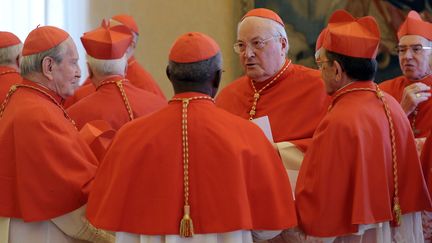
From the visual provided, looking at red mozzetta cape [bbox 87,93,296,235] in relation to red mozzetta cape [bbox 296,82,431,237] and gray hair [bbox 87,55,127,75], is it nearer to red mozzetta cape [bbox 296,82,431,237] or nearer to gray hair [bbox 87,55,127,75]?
red mozzetta cape [bbox 296,82,431,237]

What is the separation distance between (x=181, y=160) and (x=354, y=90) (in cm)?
108

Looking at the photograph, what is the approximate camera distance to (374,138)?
372 centimetres

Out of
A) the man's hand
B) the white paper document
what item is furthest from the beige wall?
the white paper document

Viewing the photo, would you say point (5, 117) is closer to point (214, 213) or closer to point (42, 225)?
point (42, 225)

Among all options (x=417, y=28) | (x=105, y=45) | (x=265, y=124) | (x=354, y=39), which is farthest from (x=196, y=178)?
(x=417, y=28)

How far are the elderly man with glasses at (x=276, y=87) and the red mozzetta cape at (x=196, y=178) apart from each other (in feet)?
3.97

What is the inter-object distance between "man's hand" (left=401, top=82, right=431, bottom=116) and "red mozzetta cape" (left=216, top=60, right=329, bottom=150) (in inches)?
29.2

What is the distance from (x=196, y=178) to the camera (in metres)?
3.31

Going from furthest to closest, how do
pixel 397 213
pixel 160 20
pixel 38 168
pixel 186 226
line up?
pixel 160 20 → pixel 397 213 → pixel 38 168 → pixel 186 226

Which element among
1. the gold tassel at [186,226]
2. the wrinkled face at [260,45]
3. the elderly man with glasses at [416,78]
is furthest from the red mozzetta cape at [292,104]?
the gold tassel at [186,226]

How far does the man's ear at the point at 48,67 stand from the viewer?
3.89 meters

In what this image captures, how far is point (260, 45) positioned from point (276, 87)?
0.36 meters

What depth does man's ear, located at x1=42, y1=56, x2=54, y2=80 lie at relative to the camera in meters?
3.89

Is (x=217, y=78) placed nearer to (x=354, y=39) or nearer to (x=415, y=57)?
(x=354, y=39)
